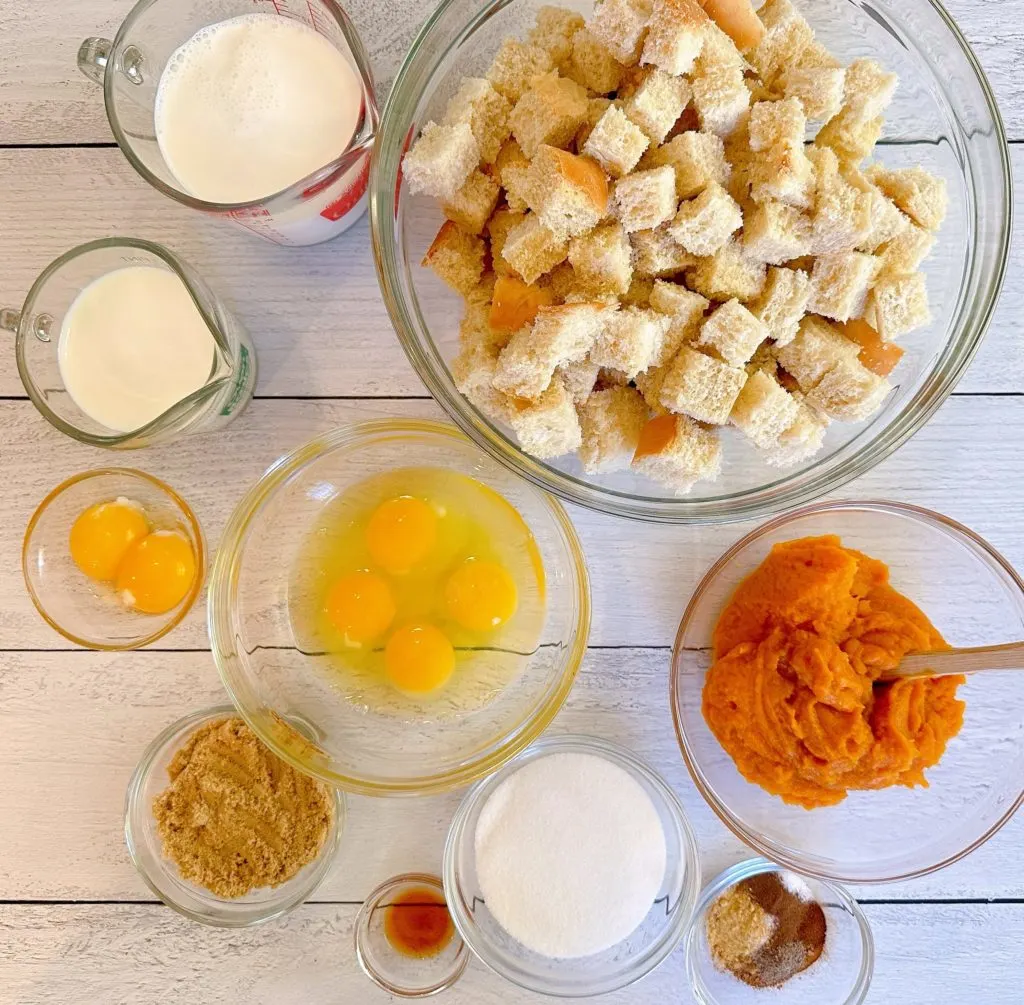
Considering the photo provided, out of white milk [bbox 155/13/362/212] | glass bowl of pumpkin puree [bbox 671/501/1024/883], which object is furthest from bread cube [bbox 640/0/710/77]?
glass bowl of pumpkin puree [bbox 671/501/1024/883]

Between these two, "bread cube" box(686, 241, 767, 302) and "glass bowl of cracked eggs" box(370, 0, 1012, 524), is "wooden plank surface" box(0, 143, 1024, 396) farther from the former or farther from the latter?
"bread cube" box(686, 241, 767, 302)

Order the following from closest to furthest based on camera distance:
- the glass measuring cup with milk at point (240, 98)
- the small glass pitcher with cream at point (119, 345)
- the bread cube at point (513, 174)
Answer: the bread cube at point (513, 174) < the glass measuring cup with milk at point (240, 98) < the small glass pitcher with cream at point (119, 345)

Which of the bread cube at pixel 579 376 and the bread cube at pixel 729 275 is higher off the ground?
the bread cube at pixel 729 275

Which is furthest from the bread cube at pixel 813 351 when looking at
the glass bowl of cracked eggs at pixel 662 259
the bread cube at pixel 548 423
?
the bread cube at pixel 548 423

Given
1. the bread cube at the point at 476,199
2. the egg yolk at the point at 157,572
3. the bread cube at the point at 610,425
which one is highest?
the bread cube at the point at 476,199

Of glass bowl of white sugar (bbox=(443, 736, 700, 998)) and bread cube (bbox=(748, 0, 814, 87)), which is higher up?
bread cube (bbox=(748, 0, 814, 87))

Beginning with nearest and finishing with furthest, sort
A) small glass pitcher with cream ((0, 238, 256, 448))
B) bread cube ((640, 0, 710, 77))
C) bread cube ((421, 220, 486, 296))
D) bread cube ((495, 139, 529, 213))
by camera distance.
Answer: bread cube ((640, 0, 710, 77))
bread cube ((495, 139, 529, 213))
bread cube ((421, 220, 486, 296))
small glass pitcher with cream ((0, 238, 256, 448))

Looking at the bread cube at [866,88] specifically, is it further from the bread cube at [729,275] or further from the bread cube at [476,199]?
the bread cube at [476,199]

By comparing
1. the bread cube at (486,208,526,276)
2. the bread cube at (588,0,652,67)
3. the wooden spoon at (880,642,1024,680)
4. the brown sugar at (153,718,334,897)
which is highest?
the bread cube at (588,0,652,67)
